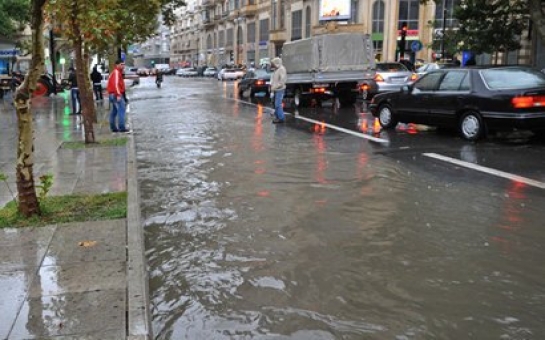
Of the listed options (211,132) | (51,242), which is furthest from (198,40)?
(51,242)

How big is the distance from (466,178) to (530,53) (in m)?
20.0

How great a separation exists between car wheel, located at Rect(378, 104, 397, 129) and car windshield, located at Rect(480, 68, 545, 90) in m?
2.94

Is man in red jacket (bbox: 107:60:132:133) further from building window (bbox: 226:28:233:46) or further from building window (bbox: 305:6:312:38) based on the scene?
building window (bbox: 226:28:233:46)

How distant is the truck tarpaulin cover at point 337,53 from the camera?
22.2 m

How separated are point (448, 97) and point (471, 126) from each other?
0.84 m

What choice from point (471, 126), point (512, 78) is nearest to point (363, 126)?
point (471, 126)

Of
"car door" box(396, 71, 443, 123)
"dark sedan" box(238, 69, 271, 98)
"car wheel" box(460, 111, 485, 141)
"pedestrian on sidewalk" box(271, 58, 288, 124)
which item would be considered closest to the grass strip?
"car wheel" box(460, 111, 485, 141)

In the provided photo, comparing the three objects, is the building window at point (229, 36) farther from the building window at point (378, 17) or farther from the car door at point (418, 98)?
the car door at point (418, 98)

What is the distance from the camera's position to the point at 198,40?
119 metres

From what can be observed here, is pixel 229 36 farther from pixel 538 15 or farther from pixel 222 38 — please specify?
pixel 538 15

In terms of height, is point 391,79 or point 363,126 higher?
point 391,79

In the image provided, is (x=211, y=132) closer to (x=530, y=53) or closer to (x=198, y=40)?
(x=530, y=53)

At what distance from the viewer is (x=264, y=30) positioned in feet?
257

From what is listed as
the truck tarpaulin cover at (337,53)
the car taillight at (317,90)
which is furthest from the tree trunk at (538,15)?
the car taillight at (317,90)
